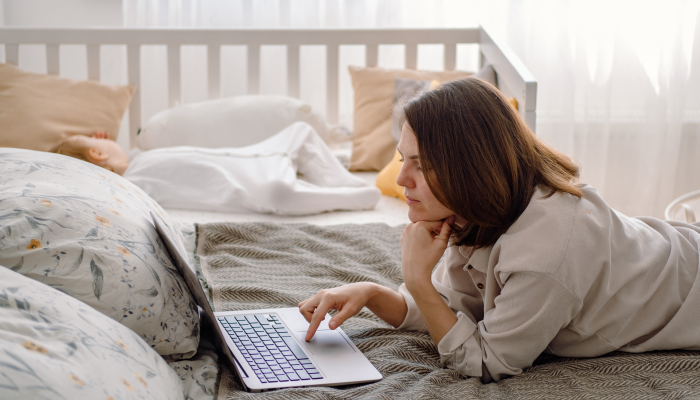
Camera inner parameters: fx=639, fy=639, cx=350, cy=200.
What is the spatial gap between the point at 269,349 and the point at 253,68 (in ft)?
5.34

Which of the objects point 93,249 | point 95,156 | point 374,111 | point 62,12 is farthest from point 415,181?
point 62,12

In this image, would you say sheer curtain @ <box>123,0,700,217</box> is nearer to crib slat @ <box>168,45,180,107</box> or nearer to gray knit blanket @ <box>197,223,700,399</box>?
crib slat @ <box>168,45,180,107</box>

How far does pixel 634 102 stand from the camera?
243 centimetres

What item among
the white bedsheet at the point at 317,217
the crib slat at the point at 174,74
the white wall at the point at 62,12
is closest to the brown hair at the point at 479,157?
the white bedsheet at the point at 317,217

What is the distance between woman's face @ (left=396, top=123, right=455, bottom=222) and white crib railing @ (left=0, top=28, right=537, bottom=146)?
139 centimetres

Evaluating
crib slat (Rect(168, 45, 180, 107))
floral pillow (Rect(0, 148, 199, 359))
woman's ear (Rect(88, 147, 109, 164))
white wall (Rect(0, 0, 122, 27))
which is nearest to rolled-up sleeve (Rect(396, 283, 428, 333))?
floral pillow (Rect(0, 148, 199, 359))

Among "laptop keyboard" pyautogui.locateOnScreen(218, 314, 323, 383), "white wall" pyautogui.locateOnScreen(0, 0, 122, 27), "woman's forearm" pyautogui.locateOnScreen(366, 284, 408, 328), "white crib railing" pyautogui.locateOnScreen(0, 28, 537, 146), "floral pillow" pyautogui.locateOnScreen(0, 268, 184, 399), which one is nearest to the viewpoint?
"floral pillow" pyautogui.locateOnScreen(0, 268, 184, 399)

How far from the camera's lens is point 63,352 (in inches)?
19.1

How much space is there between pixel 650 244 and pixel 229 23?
211 centimetres

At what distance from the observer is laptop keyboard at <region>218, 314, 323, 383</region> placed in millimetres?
749

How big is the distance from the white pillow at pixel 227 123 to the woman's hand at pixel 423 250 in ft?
4.16

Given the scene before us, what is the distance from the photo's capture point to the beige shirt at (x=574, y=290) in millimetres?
729

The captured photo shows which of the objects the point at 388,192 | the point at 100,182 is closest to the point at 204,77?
the point at 388,192

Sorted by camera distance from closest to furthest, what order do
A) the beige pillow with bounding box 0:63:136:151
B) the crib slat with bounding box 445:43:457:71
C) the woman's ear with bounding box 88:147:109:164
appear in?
1. the woman's ear with bounding box 88:147:109:164
2. the beige pillow with bounding box 0:63:136:151
3. the crib slat with bounding box 445:43:457:71
